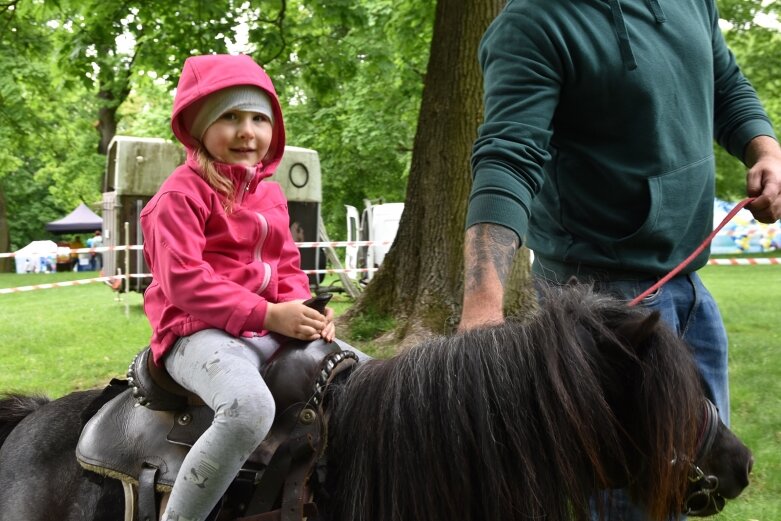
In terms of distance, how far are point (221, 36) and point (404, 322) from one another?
14.2ft

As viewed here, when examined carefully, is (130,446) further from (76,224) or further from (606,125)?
(76,224)

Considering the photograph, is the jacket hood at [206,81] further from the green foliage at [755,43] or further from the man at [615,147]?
the green foliage at [755,43]

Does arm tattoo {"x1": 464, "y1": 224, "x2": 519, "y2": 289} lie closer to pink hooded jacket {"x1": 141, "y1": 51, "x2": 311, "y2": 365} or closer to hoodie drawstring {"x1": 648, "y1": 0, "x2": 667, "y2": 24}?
pink hooded jacket {"x1": 141, "y1": 51, "x2": 311, "y2": 365}

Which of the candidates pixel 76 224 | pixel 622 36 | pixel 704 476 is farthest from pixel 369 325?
pixel 76 224

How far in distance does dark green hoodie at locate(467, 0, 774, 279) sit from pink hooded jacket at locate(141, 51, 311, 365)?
1.95 feet

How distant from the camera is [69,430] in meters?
2.14

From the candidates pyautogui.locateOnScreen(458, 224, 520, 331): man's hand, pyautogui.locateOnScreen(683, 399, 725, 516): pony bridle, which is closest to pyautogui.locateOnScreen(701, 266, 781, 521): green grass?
pyautogui.locateOnScreen(683, 399, 725, 516): pony bridle

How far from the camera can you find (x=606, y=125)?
207 centimetres

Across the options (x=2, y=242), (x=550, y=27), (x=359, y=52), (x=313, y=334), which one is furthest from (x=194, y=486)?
(x=2, y=242)

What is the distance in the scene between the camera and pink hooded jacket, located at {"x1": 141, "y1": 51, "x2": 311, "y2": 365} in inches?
74.7

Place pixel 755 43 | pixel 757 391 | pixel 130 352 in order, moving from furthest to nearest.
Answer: pixel 755 43 → pixel 130 352 → pixel 757 391

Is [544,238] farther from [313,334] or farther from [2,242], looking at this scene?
[2,242]

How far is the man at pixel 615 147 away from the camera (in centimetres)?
190

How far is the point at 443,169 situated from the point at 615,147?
15.2 ft
